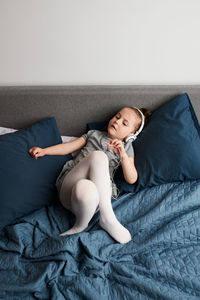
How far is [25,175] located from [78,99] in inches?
21.1

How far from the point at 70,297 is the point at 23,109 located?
40.8 inches

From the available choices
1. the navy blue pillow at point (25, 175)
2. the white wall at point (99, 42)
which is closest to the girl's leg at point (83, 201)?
the navy blue pillow at point (25, 175)

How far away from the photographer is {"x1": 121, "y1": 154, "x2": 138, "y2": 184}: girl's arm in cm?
135

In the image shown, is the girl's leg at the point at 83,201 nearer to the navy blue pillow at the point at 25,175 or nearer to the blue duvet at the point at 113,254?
the blue duvet at the point at 113,254

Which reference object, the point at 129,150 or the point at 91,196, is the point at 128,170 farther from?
the point at 91,196

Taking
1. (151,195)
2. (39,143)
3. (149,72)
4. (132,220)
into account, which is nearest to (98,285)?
(132,220)

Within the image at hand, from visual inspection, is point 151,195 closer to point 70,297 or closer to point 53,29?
point 70,297

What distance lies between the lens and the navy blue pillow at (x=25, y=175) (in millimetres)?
1271

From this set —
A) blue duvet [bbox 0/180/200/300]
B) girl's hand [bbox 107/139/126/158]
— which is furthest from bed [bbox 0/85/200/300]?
girl's hand [bbox 107/139/126/158]

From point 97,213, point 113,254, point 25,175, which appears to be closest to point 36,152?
point 25,175

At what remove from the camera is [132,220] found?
1309 millimetres

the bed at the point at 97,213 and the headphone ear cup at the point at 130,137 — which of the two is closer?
the bed at the point at 97,213

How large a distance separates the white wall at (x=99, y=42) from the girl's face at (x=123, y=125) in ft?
0.89

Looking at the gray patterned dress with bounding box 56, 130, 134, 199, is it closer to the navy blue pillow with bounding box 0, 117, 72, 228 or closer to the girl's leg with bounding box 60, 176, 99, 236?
the navy blue pillow with bounding box 0, 117, 72, 228
